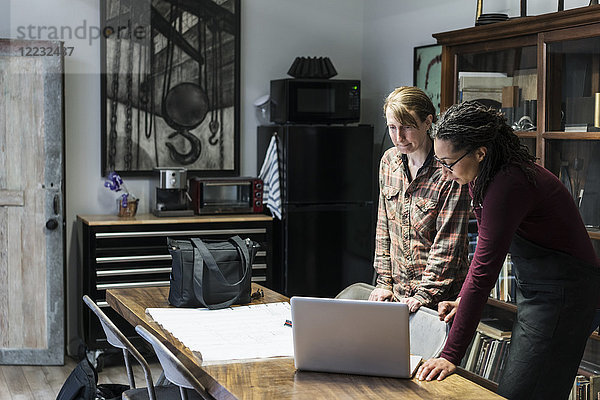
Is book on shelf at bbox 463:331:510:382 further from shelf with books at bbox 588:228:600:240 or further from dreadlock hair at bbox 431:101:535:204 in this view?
dreadlock hair at bbox 431:101:535:204

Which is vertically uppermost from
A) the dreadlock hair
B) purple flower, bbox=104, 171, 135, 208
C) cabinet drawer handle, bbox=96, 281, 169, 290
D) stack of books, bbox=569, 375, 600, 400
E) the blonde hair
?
the blonde hair

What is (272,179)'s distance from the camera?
5.21 metres

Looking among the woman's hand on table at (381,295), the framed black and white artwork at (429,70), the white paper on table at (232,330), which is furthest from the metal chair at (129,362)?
the framed black and white artwork at (429,70)

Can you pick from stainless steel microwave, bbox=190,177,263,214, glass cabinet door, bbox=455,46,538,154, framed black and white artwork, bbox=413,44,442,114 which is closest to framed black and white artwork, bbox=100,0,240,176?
stainless steel microwave, bbox=190,177,263,214

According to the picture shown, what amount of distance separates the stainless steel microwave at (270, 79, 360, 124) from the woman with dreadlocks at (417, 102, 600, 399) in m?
2.86

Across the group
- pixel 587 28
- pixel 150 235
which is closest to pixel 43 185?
pixel 150 235

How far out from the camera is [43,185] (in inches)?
187

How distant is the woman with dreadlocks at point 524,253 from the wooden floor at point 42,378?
9.02 feet

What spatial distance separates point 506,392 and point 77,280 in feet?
11.8

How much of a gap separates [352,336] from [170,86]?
3.58 m

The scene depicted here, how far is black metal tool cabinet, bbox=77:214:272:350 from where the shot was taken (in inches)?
185

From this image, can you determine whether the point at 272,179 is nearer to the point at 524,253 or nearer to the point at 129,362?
the point at 129,362

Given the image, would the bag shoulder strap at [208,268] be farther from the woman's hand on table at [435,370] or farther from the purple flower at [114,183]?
the purple flower at [114,183]

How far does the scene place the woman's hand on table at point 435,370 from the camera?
2.09 meters
